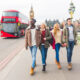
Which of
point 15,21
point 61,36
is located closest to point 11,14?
point 15,21

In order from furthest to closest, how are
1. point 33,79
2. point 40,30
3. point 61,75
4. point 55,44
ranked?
1. point 55,44
2. point 40,30
3. point 61,75
4. point 33,79

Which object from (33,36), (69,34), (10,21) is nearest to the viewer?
(33,36)

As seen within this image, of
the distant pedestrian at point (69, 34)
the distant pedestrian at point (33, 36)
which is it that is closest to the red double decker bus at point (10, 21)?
the distant pedestrian at point (69, 34)

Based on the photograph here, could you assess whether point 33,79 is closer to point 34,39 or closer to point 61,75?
point 61,75

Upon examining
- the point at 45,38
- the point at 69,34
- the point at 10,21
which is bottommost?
the point at 45,38

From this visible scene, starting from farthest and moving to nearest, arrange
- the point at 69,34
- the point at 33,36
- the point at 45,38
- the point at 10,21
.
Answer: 1. the point at 10,21
2. the point at 69,34
3. the point at 45,38
4. the point at 33,36

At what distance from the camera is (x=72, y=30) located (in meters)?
6.13

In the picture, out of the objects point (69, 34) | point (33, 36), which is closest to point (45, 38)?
point (33, 36)

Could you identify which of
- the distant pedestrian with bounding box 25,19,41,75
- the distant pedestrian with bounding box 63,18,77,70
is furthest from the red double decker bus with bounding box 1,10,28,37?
the distant pedestrian with bounding box 25,19,41,75

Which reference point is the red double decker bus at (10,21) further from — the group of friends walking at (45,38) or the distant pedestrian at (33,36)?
the distant pedestrian at (33,36)

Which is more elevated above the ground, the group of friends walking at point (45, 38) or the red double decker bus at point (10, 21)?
the red double decker bus at point (10, 21)

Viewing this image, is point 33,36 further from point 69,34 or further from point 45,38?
point 69,34

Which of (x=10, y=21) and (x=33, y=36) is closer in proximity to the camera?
(x=33, y=36)

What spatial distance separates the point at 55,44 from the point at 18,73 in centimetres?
166
